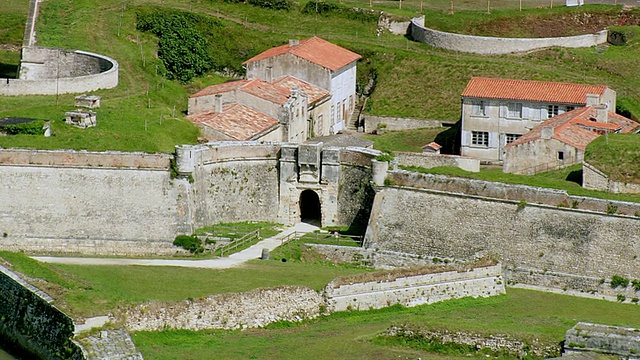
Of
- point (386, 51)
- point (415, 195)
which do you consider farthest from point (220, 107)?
point (386, 51)

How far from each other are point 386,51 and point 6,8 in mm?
25373

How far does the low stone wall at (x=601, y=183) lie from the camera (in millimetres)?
83250

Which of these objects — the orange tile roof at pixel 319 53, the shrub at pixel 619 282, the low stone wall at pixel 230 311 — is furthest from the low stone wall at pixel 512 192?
the orange tile roof at pixel 319 53

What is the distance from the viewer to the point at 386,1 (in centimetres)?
12294

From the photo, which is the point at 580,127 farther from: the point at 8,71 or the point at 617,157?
the point at 8,71

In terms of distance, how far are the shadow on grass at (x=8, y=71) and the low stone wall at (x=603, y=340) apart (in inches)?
1979

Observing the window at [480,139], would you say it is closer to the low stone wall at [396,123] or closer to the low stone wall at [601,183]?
the low stone wall at [396,123]

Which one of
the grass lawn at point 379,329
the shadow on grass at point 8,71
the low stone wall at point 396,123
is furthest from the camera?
the shadow on grass at point 8,71

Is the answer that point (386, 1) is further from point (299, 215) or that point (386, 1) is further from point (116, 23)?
point (299, 215)

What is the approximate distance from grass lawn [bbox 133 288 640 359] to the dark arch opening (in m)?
14.1

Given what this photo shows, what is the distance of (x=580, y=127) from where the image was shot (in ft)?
297

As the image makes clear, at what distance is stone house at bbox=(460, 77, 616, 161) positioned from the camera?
96625 mm

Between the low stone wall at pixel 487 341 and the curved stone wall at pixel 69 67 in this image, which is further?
the curved stone wall at pixel 69 67

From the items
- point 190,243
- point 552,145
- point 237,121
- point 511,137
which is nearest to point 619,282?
point 552,145
